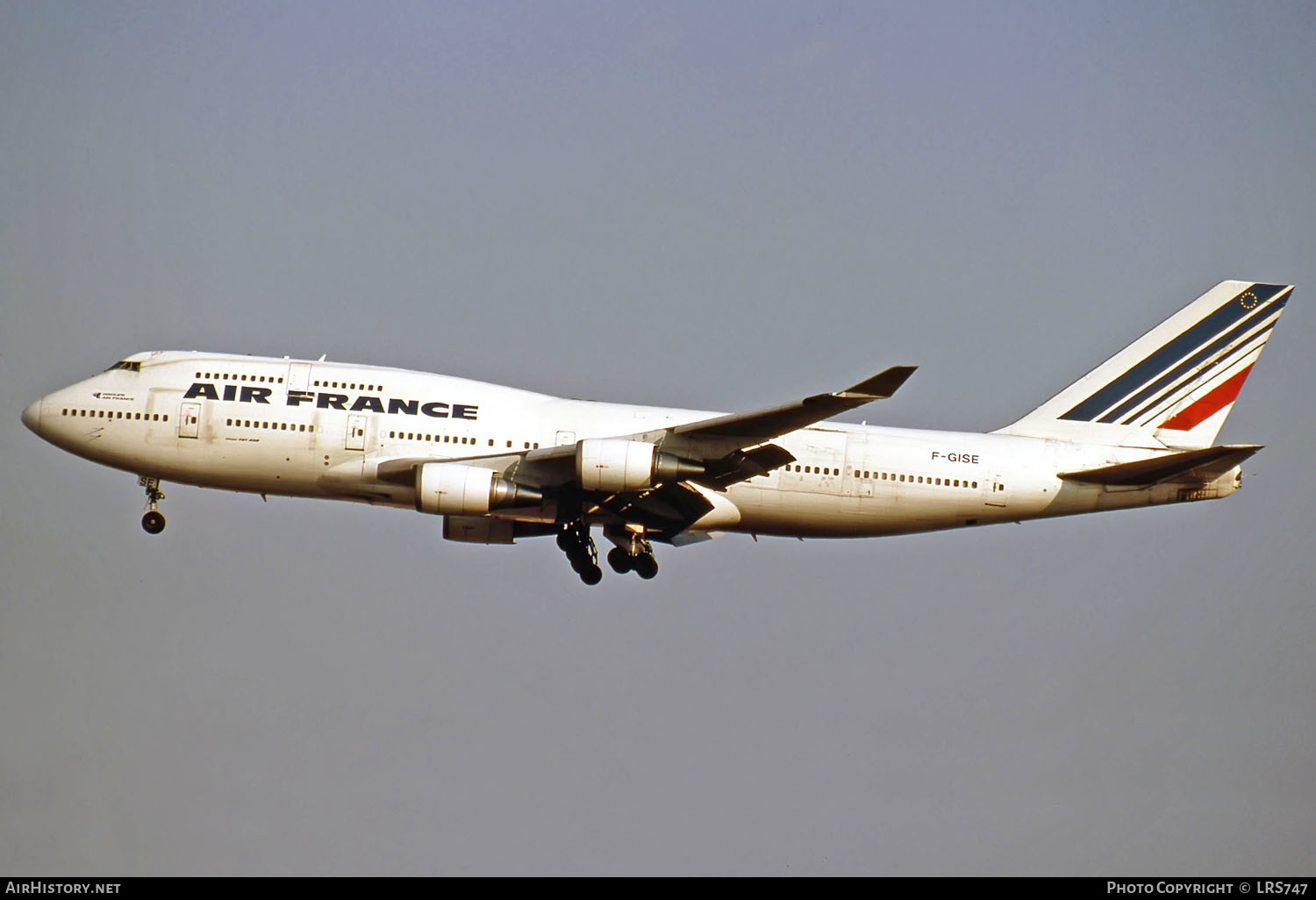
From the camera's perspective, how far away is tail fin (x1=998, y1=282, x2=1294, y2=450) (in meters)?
43.8

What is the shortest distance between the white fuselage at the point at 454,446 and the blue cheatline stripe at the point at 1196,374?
255 cm

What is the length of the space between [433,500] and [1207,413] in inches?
813

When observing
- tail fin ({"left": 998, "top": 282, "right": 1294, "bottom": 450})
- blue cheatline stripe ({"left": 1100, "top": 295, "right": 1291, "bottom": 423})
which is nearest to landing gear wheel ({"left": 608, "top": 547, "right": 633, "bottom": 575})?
tail fin ({"left": 998, "top": 282, "right": 1294, "bottom": 450})

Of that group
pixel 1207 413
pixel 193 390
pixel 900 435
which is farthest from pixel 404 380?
pixel 1207 413

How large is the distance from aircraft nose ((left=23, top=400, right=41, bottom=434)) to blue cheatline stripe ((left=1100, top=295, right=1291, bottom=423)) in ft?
90.2

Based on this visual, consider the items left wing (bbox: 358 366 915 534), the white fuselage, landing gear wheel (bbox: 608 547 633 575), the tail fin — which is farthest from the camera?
the tail fin

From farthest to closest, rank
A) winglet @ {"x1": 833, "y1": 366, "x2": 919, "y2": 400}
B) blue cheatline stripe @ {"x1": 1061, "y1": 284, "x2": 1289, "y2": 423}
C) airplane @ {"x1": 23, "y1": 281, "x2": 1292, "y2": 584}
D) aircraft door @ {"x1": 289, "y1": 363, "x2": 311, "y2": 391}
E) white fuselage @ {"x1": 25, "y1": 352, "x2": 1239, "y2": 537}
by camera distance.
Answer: blue cheatline stripe @ {"x1": 1061, "y1": 284, "x2": 1289, "y2": 423}, aircraft door @ {"x1": 289, "y1": 363, "x2": 311, "y2": 391}, white fuselage @ {"x1": 25, "y1": 352, "x2": 1239, "y2": 537}, airplane @ {"x1": 23, "y1": 281, "x2": 1292, "y2": 584}, winglet @ {"x1": 833, "y1": 366, "x2": 919, "y2": 400}

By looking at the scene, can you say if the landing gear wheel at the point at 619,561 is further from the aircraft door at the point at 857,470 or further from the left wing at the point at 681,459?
the aircraft door at the point at 857,470

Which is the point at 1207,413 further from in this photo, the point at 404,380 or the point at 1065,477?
the point at 404,380

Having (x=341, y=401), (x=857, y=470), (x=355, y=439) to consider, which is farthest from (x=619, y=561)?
(x=341, y=401)

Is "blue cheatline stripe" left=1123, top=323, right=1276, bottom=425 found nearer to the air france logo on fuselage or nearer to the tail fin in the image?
the tail fin

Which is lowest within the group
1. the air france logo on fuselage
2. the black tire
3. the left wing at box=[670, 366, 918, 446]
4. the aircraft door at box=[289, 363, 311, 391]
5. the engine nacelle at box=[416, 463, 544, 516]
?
the black tire

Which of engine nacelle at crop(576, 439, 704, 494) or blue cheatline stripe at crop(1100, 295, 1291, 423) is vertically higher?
blue cheatline stripe at crop(1100, 295, 1291, 423)
